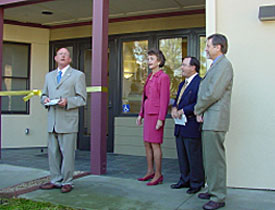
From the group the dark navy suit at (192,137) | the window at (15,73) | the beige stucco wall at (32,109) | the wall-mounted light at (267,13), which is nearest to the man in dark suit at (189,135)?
the dark navy suit at (192,137)

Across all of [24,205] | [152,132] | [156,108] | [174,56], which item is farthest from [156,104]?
[174,56]

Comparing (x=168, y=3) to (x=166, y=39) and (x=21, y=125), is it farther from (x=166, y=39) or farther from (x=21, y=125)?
(x=21, y=125)

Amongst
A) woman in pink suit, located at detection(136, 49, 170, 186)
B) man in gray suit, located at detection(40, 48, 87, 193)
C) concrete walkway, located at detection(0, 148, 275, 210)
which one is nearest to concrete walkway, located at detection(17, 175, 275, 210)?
concrete walkway, located at detection(0, 148, 275, 210)

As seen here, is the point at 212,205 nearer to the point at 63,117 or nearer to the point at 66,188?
the point at 66,188

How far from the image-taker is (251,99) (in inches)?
154

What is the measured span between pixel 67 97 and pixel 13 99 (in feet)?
14.9

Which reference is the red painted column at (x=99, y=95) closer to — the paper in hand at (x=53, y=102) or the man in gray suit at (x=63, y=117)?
the man in gray suit at (x=63, y=117)

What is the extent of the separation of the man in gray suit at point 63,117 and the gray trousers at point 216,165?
1.66m

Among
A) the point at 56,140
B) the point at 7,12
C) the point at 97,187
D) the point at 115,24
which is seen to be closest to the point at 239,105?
the point at 97,187

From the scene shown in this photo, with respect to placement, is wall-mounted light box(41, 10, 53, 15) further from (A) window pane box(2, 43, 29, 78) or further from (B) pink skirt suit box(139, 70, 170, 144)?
(B) pink skirt suit box(139, 70, 170, 144)

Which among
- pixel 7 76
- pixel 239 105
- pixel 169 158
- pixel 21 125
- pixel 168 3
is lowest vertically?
pixel 169 158

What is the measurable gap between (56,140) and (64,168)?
36 cm

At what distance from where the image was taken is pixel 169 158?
6531 millimetres

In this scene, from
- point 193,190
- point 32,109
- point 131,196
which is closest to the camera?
point 131,196
